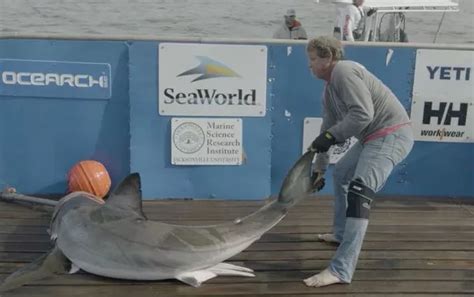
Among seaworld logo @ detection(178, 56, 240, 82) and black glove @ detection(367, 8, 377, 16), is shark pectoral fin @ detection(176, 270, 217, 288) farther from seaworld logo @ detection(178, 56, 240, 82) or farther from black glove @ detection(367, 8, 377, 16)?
black glove @ detection(367, 8, 377, 16)

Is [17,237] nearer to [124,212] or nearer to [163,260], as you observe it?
[124,212]

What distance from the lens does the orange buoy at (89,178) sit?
21.2ft

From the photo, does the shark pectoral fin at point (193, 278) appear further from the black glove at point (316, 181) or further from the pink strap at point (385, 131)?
the pink strap at point (385, 131)

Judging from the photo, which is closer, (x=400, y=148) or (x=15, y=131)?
(x=400, y=148)

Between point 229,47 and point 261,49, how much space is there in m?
0.34

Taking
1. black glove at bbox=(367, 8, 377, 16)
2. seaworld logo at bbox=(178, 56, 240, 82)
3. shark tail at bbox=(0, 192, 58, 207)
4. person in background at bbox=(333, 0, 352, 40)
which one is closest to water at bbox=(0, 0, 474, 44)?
black glove at bbox=(367, 8, 377, 16)

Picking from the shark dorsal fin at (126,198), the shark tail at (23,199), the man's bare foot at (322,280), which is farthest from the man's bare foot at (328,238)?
the shark tail at (23,199)

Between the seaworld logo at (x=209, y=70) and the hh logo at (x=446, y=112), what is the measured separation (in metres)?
2.17

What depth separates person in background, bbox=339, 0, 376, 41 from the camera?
12.9m

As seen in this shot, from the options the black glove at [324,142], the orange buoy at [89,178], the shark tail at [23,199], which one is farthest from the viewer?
the orange buoy at [89,178]

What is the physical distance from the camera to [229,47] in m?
6.55

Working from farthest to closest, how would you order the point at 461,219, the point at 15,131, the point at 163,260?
the point at 15,131, the point at 461,219, the point at 163,260

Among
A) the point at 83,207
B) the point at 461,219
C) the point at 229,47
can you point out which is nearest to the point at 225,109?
the point at 229,47

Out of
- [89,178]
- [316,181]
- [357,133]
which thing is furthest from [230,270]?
[89,178]
